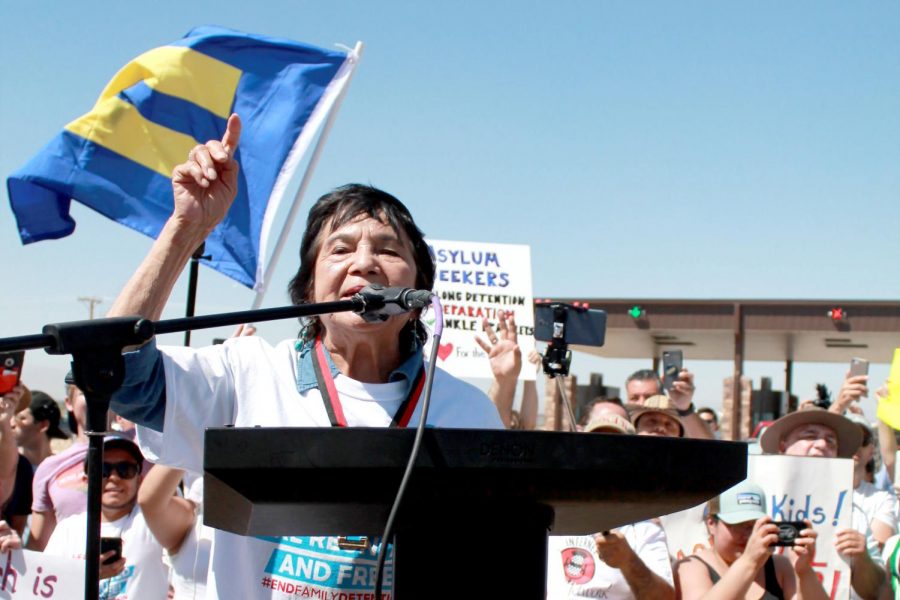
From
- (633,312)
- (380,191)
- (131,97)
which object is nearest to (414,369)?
(380,191)

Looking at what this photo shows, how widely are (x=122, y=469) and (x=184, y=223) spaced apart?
296 cm

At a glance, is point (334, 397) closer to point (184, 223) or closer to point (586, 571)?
point (184, 223)

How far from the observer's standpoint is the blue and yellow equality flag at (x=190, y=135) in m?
6.72

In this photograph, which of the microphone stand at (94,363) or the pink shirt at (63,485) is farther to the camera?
the pink shirt at (63,485)

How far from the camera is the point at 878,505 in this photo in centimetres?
626

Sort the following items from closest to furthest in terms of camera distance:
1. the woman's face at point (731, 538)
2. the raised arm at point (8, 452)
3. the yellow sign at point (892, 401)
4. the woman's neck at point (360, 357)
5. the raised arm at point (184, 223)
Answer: the raised arm at point (184, 223) → the woman's neck at point (360, 357) → the woman's face at point (731, 538) → the raised arm at point (8, 452) → the yellow sign at point (892, 401)

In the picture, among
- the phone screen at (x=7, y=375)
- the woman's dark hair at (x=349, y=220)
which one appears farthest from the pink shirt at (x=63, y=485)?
the woman's dark hair at (x=349, y=220)

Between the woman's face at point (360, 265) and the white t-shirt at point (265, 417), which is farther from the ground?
the woman's face at point (360, 265)

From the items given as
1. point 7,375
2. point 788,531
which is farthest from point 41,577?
point 788,531

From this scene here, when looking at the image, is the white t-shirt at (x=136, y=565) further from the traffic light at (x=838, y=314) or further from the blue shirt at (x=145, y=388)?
the traffic light at (x=838, y=314)

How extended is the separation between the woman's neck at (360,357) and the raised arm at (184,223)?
438 millimetres

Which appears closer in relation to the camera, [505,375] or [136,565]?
[505,375]

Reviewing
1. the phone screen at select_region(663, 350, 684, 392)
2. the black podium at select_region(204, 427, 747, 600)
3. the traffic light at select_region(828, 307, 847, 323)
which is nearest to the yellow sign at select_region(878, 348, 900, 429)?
the phone screen at select_region(663, 350, 684, 392)

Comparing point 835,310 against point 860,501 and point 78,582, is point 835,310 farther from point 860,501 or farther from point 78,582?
point 78,582
